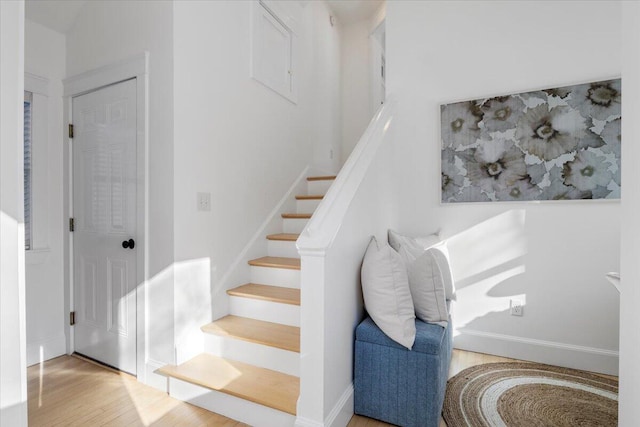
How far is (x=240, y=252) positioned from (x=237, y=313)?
1.49ft

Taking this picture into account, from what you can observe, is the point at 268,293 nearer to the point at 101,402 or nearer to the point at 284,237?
the point at 284,237

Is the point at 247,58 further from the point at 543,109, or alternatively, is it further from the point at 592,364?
the point at 592,364

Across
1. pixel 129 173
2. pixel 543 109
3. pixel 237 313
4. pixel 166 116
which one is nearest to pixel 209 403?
pixel 237 313

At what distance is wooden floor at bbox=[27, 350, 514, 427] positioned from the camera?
174cm

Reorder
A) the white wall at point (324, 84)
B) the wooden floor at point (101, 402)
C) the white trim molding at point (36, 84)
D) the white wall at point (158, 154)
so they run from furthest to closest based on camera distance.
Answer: the white wall at point (324, 84) → the white trim molding at point (36, 84) → the white wall at point (158, 154) → the wooden floor at point (101, 402)

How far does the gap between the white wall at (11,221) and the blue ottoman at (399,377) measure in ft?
4.62

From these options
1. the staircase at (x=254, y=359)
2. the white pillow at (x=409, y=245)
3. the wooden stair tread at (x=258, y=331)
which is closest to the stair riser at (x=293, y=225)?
the staircase at (x=254, y=359)

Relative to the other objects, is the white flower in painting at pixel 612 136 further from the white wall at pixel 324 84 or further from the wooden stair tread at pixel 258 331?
the white wall at pixel 324 84

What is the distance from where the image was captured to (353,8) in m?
4.07

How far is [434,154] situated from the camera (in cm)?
273

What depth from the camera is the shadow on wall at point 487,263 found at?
247 cm

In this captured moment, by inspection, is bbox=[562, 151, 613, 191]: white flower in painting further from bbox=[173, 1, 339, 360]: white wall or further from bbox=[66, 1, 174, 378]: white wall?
bbox=[66, 1, 174, 378]: white wall

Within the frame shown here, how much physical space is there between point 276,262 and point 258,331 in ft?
2.01

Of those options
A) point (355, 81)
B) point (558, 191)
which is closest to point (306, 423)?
point (558, 191)
